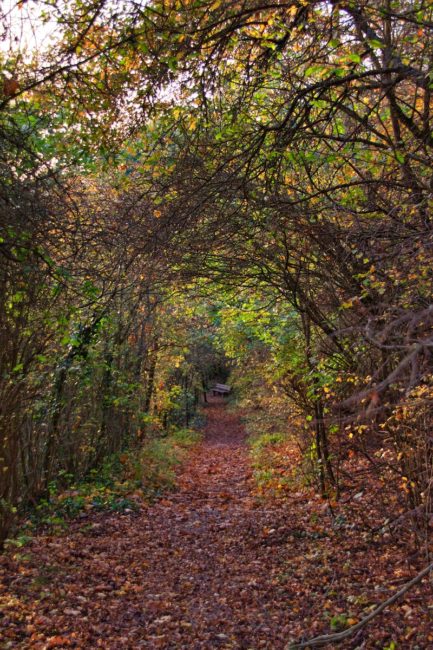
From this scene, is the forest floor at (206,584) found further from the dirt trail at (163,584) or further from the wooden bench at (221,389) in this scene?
the wooden bench at (221,389)

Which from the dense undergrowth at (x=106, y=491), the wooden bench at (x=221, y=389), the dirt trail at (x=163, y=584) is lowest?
the dirt trail at (x=163, y=584)

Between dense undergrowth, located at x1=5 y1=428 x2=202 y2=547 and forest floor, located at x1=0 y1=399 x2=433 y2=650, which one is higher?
dense undergrowth, located at x1=5 y1=428 x2=202 y2=547

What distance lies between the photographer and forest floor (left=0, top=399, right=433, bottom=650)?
4.88m

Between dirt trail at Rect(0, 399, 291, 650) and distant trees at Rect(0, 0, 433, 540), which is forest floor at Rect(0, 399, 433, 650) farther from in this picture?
distant trees at Rect(0, 0, 433, 540)

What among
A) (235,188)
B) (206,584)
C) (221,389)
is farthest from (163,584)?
(221,389)

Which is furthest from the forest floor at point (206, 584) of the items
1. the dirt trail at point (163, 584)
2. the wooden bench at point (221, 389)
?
the wooden bench at point (221, 389)

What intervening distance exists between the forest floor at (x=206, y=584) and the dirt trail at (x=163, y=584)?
0.02m

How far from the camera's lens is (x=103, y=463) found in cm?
1186

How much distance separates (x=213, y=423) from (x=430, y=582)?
2599 cm

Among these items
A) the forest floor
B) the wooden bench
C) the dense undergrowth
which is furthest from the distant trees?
the wooden bench

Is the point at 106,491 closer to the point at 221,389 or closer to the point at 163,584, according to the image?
the point at 163,584

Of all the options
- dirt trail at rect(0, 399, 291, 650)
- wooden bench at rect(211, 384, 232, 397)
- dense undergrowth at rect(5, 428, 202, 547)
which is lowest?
dirt trail at rect(0, 399, 291, 650)

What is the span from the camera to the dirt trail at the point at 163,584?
502 centimetres

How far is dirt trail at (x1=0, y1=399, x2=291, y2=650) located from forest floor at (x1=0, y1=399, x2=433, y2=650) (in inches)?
0.6
